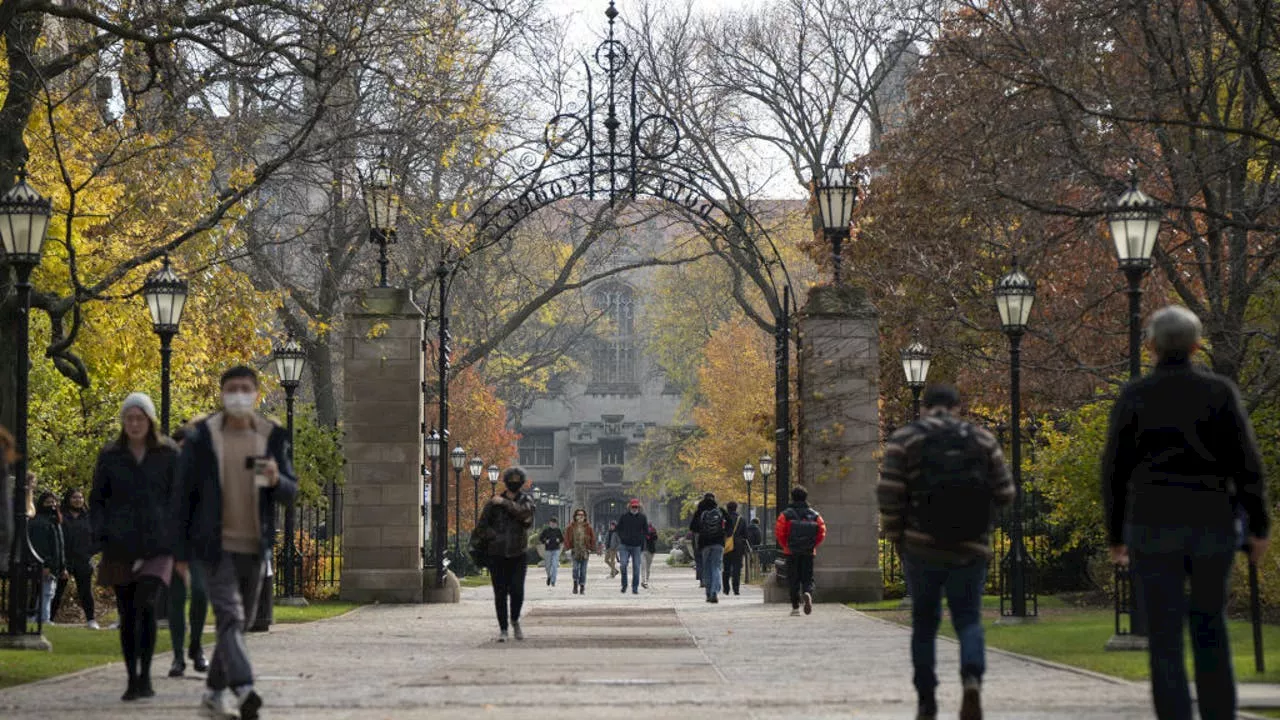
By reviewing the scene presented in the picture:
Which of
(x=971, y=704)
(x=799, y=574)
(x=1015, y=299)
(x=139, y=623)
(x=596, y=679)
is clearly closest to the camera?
(x=971, y=704)

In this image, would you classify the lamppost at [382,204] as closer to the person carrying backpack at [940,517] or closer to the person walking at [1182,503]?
the person carrying backpack at [940,517]

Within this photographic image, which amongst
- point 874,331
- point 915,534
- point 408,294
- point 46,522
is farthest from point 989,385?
point 915,534

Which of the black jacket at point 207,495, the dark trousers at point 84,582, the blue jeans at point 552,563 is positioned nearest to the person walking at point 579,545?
the blue jeans at point 552,563

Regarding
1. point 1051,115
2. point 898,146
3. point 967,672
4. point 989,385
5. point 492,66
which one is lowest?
point 967,672

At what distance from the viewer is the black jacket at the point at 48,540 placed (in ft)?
68.7

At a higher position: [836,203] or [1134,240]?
[836,203]

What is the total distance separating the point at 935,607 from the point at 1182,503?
2.05m

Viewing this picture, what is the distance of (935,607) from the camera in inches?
379

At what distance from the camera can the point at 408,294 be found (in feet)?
88.0

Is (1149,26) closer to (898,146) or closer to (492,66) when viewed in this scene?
(898,146)

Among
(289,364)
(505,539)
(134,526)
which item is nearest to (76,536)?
(289,364)

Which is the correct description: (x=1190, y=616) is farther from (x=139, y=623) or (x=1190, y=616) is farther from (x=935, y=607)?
(x=139, y=623)

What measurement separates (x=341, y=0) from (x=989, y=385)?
46.3 feet

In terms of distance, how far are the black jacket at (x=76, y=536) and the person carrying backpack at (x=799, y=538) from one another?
330 inches
